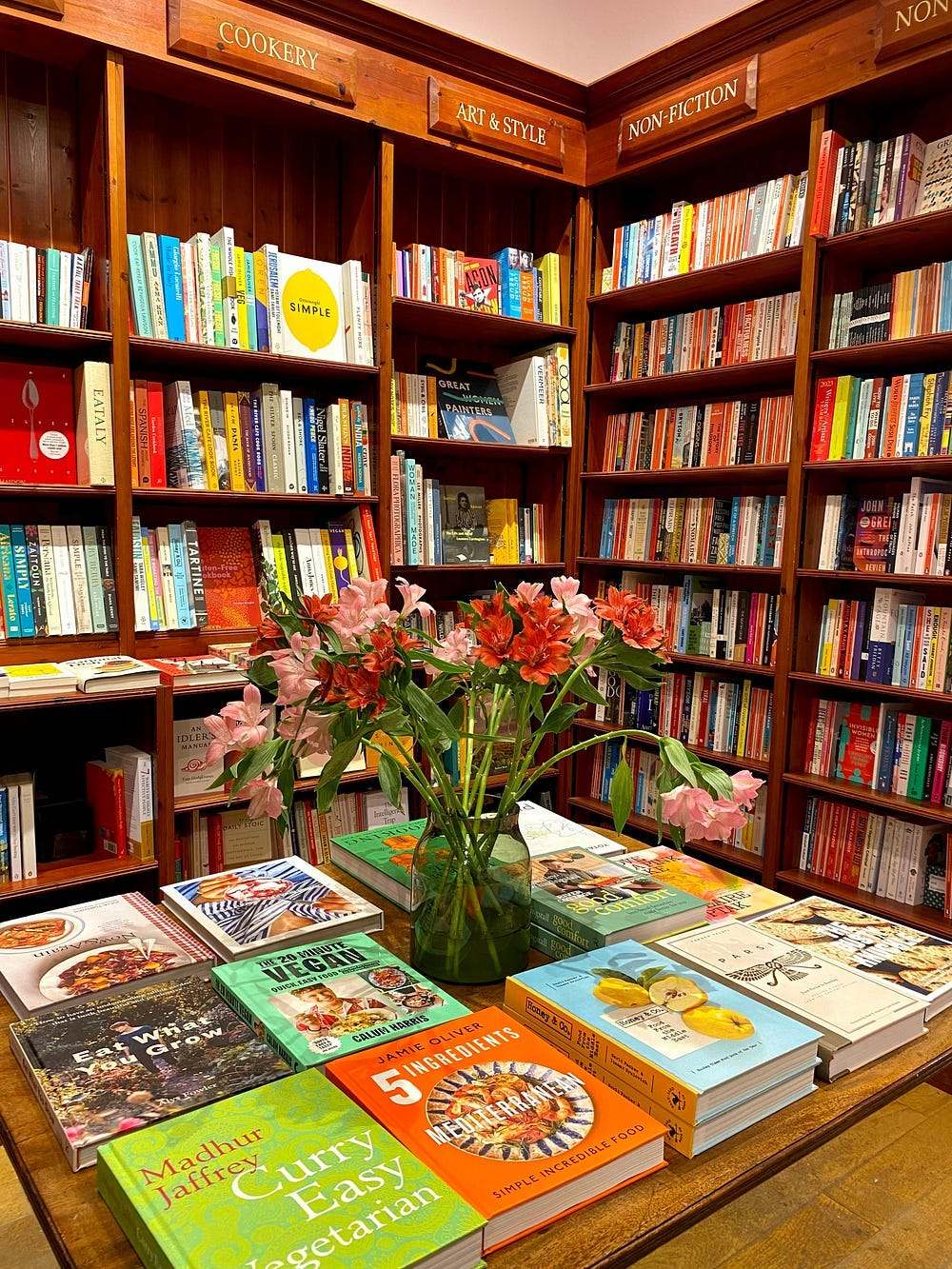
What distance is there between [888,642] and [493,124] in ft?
6.29

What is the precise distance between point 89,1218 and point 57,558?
1856 millimetres

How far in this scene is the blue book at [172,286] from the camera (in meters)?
2.42

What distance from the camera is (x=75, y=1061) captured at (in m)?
0.99

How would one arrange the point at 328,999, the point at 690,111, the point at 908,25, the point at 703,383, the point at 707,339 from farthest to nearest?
the point at 703,383
the point at 707,339
the point at 690,111
the point at 908,25
the point at 328,999

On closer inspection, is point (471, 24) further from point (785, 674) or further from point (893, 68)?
point (785, 674)

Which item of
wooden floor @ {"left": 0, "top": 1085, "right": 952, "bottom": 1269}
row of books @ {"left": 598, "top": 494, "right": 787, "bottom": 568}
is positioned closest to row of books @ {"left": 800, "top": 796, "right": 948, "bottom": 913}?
wooden floor @ {"left": 0, "top": 1085, "right": 952, "bottom": 1269}

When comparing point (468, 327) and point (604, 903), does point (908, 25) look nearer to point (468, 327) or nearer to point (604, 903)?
point (468, 327)

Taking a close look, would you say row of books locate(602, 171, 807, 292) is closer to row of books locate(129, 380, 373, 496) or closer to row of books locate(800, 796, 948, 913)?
row of books locate(129, 380, 373, 496)

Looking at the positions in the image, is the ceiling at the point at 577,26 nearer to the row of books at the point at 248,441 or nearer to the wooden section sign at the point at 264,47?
the wooden section sign at the point at 264,47

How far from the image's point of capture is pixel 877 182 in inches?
95.4

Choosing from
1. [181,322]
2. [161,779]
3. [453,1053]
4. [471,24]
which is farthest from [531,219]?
[453,1053]

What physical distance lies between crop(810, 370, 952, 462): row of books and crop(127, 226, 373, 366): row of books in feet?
4.26

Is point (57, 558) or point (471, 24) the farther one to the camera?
point (471, 24)

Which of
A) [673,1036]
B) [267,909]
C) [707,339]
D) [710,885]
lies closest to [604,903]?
[710,885]
